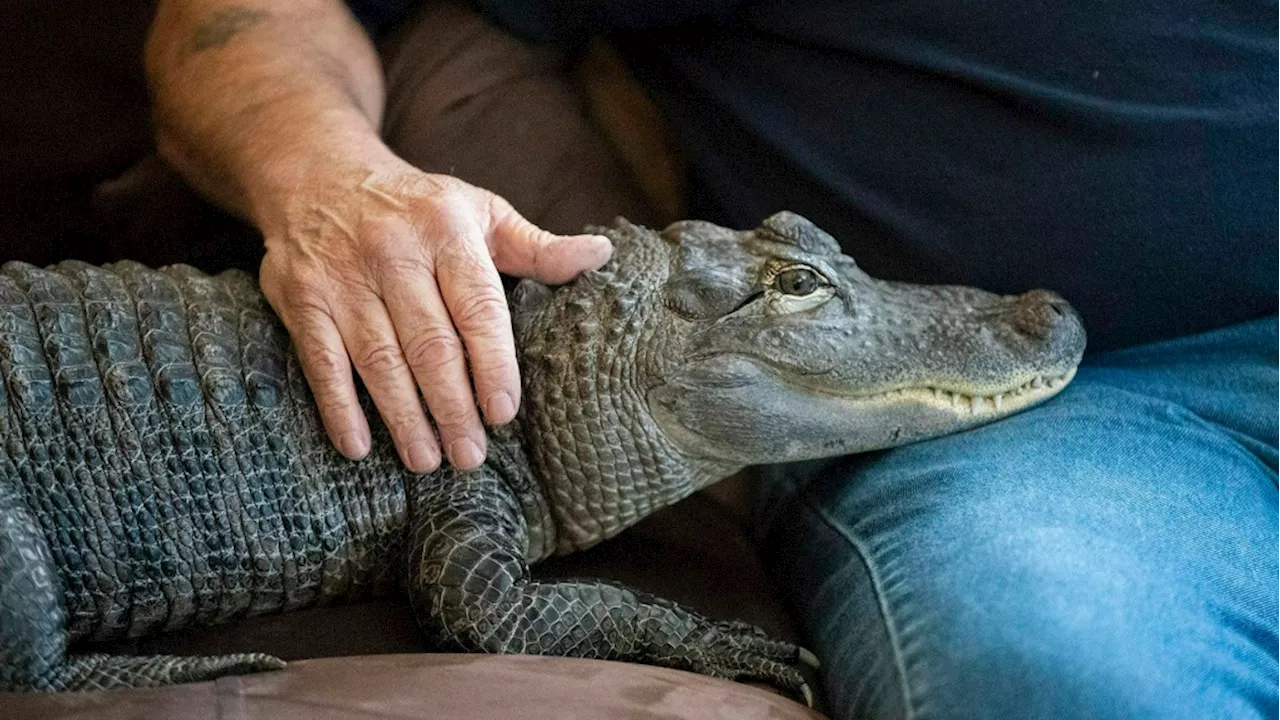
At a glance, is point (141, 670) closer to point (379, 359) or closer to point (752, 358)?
point (379, 359)

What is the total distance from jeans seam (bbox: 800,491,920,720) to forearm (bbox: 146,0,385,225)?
70cm

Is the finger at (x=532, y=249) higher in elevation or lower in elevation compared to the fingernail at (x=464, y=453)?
higher

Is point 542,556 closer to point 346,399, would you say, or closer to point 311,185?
point 346,399

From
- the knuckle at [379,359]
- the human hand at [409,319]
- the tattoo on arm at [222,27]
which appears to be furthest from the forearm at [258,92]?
the knuckle at [379,359]

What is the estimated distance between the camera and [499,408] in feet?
4.56

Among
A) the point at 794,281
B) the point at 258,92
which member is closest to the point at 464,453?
the point at 794,281

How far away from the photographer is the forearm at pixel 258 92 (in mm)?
1584

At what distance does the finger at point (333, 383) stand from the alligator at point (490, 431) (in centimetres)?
3

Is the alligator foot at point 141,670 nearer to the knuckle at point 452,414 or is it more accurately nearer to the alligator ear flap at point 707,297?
the knuckle at point 452,414

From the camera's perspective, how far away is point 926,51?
61.8 inches

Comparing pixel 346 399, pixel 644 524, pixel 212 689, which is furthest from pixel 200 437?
pixel 644 524

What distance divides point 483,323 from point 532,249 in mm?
123

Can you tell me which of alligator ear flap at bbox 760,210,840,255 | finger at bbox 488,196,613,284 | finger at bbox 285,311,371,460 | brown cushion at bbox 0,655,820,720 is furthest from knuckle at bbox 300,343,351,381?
alligator ear flap at bbox 760,210,840,255

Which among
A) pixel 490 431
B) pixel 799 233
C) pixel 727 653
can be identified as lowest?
pixel 727 653
